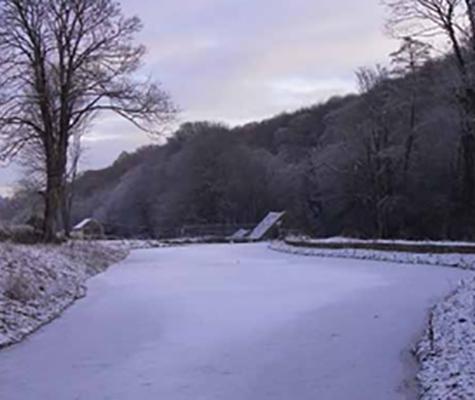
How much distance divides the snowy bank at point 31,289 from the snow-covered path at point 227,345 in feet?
0.87

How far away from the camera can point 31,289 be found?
11.3 m

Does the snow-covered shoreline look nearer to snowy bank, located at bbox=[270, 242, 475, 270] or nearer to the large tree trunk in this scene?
snowy bank, located at bbox=[270, 242, 475, 270]

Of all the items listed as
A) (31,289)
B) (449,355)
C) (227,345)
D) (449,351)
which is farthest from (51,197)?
(449,355)

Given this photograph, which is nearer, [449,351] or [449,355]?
[449,355]

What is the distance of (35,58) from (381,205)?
858 inches

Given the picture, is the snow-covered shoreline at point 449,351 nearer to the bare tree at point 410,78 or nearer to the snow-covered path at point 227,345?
the snow-covered path at point 227,345

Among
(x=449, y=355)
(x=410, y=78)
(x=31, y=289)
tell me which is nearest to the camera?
(x=449, y=355)

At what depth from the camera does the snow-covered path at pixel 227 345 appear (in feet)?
19.9

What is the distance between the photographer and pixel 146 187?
84938 millimetres

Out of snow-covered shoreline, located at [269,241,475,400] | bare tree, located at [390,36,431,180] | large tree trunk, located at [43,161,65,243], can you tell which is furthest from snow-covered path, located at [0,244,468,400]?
bare tree, located at [390,36,431,180]

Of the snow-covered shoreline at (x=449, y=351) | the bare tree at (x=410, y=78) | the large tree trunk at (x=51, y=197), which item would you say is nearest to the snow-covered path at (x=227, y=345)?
the snow-covered shoreline at (x=449, y=351)

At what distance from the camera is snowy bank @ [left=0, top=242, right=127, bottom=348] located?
9227 millimetres

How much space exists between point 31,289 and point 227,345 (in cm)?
468

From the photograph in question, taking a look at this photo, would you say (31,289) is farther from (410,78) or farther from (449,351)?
(410,78)
